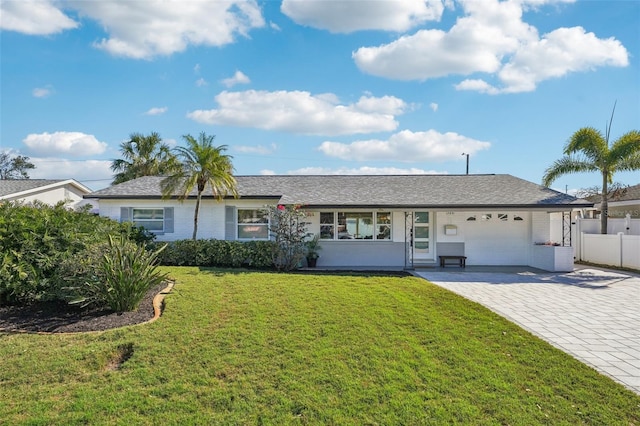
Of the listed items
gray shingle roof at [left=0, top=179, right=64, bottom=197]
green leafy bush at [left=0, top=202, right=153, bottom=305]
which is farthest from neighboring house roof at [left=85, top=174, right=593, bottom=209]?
gray shingle roof at [left=0, top=179, right=64, bottom=197]

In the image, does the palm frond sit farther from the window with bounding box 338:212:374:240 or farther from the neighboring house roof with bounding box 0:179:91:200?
the neighboring house roof with bounding box 0:179:91:200

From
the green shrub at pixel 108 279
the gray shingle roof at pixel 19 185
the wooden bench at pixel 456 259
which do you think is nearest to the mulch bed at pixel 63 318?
Answer: the green shrub at pixel 108 279

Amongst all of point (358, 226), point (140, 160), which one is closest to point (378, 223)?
point (358, 226)

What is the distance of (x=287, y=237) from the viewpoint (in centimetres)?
1375

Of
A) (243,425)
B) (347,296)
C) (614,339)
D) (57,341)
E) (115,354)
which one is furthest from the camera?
(347,296)

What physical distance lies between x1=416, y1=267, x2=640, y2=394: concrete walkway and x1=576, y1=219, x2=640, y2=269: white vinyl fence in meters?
1.60

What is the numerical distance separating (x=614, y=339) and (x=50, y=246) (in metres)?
10.9

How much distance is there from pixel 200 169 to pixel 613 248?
17608 mm

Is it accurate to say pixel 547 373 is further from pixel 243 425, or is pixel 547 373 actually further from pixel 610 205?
pixel 610 205

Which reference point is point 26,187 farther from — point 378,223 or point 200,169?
point 378,223

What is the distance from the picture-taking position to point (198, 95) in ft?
51.6

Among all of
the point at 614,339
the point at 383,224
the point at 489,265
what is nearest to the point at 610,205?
the point at 489,265

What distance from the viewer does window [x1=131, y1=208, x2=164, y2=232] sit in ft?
53.4

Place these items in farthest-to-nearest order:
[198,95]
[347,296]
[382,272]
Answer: [198,95] → [382,272] → [347,296]
